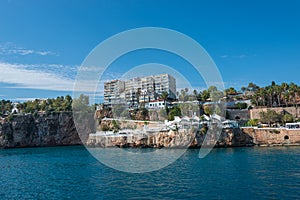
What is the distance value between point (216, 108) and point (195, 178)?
41.5 metres

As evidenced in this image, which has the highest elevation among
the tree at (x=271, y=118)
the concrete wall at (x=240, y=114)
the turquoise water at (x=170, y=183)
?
the concrete wall at (x=240, y=114)

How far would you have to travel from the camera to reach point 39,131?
63750mm

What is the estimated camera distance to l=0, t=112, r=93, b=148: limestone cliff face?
6178 centimetres

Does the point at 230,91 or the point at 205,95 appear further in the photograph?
A: the point at 230,91

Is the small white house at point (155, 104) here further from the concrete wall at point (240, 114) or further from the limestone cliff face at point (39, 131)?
the concrete wall at point (240, 114)

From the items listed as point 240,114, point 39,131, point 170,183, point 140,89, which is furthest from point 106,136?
point 140,89

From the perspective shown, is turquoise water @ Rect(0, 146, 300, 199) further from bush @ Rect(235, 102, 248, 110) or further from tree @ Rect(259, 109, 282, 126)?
bush @ Rect(235, 102, 248, 110)

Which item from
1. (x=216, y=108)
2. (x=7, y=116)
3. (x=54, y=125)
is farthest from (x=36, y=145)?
(x=216, y=108)

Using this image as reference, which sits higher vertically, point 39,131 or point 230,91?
point 230,91

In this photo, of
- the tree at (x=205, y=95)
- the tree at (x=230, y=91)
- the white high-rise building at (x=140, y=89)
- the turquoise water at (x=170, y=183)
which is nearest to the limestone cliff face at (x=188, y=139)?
the turquoise water at (x=170, y=183)

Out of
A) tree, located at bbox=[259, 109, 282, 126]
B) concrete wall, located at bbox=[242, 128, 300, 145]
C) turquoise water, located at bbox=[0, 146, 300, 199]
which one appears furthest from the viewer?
tree, located at bbox=[259, 109, 282, 126]

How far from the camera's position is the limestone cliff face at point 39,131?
6178 cm

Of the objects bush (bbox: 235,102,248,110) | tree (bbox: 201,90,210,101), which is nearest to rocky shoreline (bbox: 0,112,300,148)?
bush (bbox: 235,102,248,110)

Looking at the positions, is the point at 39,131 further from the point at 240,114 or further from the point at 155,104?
the point at 240,114
